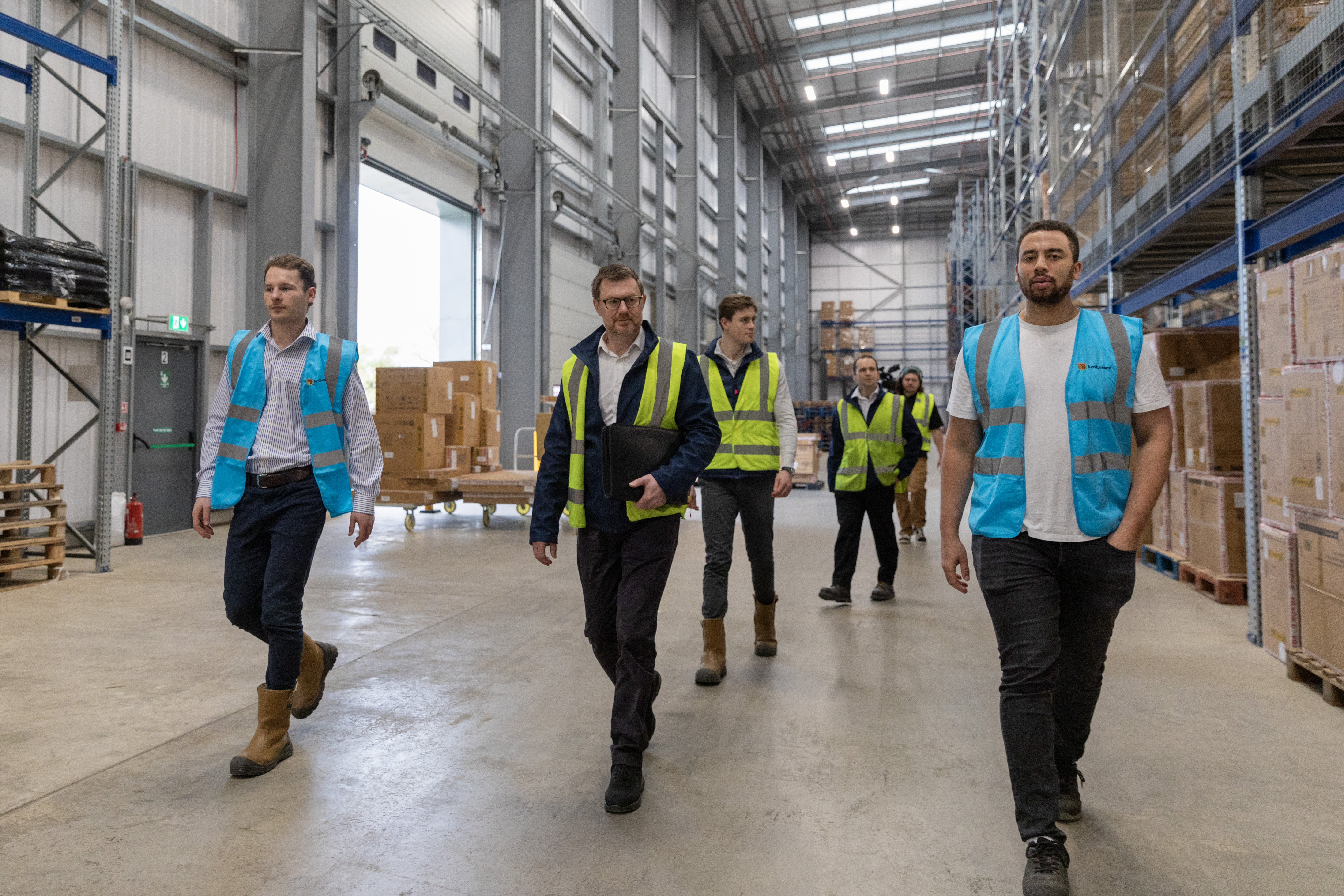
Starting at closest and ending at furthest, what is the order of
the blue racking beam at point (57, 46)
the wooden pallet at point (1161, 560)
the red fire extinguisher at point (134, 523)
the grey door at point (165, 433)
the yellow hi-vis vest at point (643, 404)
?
1. the yellow hi-vis vest at point (643, 404)
2. the blue racking beam at point (57, 46)
3. the wooden pallet at point (1161, 560)
4. the red fire extinguisher at point (134, 523)
5. the grey door at point (165, 433)

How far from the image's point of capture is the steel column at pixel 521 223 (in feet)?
48.3

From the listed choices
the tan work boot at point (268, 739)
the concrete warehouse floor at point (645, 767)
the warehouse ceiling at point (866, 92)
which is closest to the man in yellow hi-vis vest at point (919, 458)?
the concrete warehouse floor at point (645, 767)

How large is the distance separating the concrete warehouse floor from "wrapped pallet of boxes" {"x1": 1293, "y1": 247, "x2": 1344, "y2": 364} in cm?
156

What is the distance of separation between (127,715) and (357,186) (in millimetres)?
9438

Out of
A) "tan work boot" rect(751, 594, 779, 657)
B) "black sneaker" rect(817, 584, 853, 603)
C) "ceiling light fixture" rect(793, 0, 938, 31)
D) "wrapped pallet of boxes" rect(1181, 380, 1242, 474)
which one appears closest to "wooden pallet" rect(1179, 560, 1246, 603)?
"wrapped pallet of boxes" rect(1181, 380, 1242, 474)

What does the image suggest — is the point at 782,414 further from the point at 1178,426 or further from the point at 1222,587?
the point at 1178,426

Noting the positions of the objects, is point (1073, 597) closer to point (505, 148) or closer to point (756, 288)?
point (505, 148)

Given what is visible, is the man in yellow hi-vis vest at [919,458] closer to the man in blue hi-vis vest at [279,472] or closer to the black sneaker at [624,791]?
the black sneaker at [624,791]

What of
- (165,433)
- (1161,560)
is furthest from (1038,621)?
(165,433)

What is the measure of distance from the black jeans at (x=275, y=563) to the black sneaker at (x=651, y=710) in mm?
1227

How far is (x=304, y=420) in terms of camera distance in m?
3.17

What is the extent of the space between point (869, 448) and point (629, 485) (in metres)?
3.14

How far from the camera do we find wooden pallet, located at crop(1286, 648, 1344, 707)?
3781 mm

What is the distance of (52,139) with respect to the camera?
8266 millimetres
